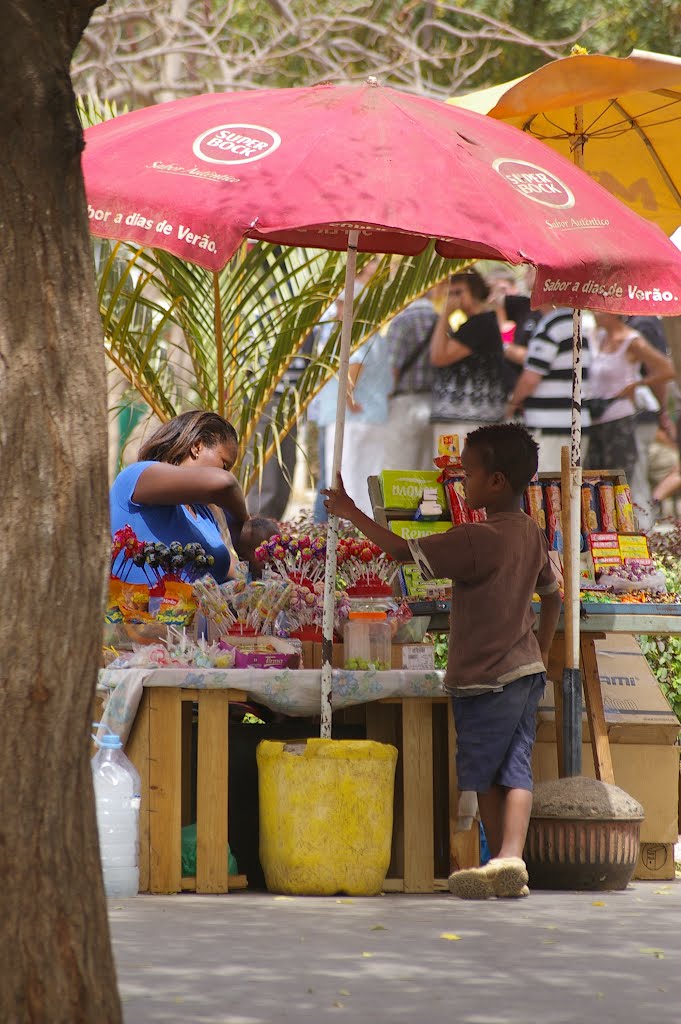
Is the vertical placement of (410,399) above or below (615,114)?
below

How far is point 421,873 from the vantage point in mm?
5777

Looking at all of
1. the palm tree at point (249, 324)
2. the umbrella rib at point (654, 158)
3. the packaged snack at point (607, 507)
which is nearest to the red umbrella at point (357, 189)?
the packaged snack at point (607, 507)

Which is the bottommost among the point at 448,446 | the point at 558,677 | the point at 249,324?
the point at 558,677

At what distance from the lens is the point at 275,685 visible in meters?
5.61

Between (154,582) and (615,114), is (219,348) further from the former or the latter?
(154,582)

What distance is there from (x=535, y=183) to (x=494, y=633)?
1.65 m

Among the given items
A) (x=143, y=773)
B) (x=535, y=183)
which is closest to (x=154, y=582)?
(x=143, y=773)

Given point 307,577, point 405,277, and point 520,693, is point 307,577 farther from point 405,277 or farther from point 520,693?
point 405,277

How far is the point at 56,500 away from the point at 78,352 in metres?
0.30

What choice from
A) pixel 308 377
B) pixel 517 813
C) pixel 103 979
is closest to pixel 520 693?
pixel 517 813

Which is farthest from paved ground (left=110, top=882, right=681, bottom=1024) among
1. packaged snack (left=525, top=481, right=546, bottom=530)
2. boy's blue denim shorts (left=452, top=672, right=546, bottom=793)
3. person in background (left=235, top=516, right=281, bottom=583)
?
person in background (left=235, top=516, right=281, bottom=583)

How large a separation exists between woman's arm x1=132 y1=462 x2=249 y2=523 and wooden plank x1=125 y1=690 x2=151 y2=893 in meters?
0.95

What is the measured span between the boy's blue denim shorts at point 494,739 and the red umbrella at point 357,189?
0.53 metres

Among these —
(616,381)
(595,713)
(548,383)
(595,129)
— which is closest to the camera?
(595,713)
